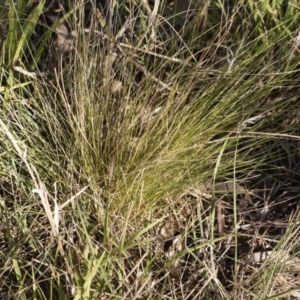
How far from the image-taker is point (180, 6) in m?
1.72

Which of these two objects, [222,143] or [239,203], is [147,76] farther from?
[239,203]

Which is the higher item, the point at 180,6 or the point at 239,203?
the point at 180,6

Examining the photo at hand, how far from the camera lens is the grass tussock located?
1322mm

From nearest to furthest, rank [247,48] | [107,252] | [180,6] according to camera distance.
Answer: [107,252], [247,48], [180,6]

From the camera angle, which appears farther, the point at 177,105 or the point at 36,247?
the point at 177,105

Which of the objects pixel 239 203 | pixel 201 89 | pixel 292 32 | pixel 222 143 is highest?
pixel 292 32

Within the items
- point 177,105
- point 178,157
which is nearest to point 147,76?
point 177,105

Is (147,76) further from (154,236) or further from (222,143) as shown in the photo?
(154,236)

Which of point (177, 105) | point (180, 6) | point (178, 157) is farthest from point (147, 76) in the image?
point (180, 6)

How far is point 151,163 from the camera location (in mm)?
1387

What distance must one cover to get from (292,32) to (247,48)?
11 cm

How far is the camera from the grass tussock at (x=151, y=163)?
1322mm

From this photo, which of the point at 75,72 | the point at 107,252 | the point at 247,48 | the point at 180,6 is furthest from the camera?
the point at 180,6

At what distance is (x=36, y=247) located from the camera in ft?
4.35
